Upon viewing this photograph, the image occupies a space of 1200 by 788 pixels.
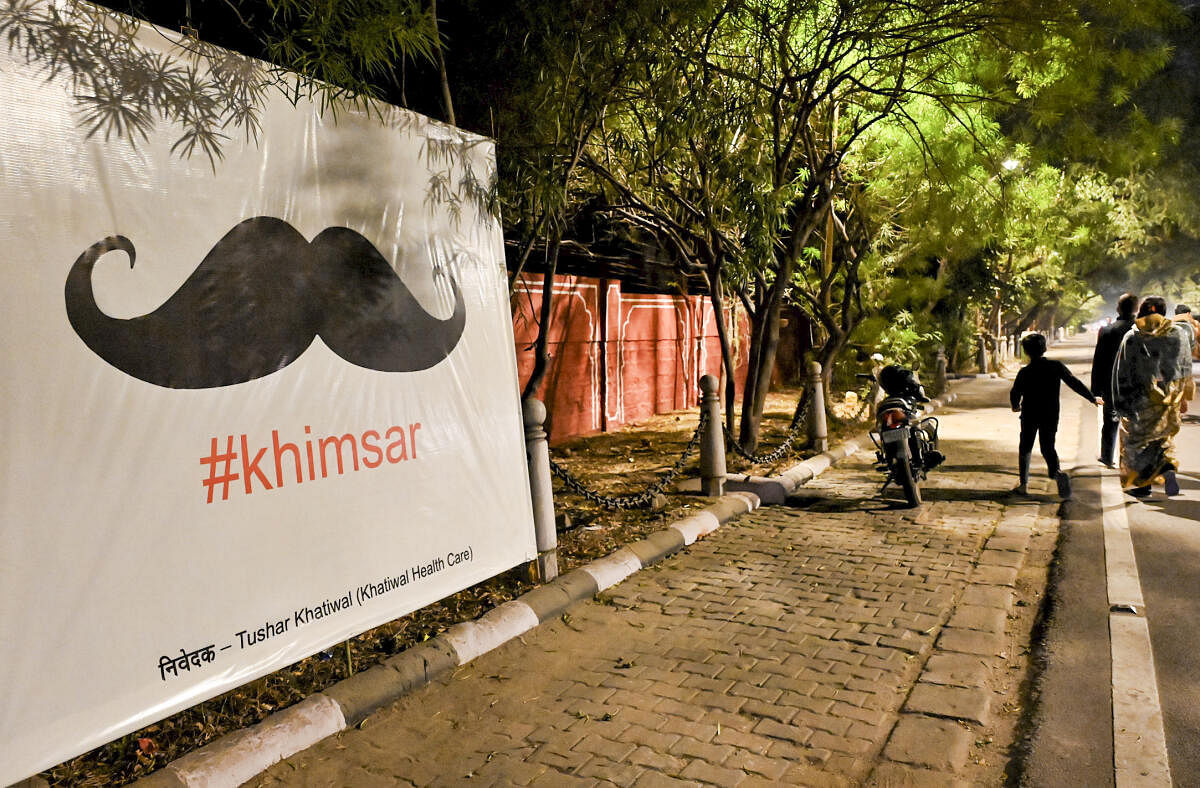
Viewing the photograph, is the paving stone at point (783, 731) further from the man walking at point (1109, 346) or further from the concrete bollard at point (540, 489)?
the man walking at point (1109, 346)

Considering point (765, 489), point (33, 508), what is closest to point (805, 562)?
point (765, 489)

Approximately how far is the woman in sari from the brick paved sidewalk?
2.09 meters

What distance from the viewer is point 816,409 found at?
11.0 metres

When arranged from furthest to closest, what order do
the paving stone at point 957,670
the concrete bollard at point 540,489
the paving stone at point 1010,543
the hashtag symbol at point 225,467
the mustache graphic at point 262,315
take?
the paving stone at point 1010,543 < the concrete bollard at point 540,489 < the paving stone at point 957,670 < the hashtag symbol at point 225,467 < the mustache graphic at point 262,315

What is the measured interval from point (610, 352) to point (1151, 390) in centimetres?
813

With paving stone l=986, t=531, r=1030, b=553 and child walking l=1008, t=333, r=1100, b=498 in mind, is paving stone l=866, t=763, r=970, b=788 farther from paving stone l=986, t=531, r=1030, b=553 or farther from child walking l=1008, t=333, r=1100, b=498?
child walking l=1008, t=333, r=1100, b=498

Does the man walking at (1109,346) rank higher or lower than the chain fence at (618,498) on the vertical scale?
higher

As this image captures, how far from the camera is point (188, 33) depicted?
12.3ft

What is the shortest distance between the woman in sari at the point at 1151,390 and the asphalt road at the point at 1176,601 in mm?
361

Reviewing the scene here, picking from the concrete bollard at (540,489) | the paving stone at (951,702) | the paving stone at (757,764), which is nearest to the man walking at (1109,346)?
the paving stone at (951,702)

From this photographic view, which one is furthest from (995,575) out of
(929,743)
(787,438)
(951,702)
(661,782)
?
(787,438)

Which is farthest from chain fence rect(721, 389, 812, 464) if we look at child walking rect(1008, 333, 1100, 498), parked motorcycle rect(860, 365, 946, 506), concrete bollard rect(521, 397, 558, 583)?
concrete bollard rect(521, 397, 558, 583)

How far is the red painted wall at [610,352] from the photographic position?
1252cm

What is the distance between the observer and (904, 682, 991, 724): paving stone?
12.8ft
